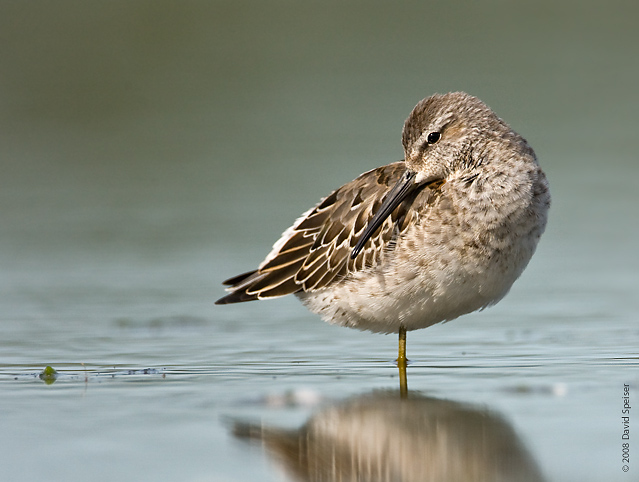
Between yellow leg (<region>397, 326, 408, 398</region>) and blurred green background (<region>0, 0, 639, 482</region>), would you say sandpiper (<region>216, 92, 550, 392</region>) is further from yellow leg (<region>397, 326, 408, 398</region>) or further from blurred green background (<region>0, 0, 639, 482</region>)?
blurred green background (<region>0, 0, 639, 482</region>)

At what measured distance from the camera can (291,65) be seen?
61.7 feet

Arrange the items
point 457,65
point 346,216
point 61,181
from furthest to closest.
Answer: point 457,65 → point 61,181 → point 346,216

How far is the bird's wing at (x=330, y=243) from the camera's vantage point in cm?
750

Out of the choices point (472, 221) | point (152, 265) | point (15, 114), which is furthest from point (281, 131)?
point (472, 221)

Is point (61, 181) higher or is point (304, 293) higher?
point (61, 181)

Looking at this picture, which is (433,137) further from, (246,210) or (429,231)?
(246,210)

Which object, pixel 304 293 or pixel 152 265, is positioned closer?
pixel 304 293

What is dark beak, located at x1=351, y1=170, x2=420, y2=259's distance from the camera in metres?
7.42

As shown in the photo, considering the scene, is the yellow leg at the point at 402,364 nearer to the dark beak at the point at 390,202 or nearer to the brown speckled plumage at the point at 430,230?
the brown speckled plumage at the point at 430,230

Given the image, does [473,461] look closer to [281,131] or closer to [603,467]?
[603,467]

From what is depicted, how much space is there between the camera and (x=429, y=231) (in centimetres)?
710

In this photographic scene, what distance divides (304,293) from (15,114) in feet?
33.0

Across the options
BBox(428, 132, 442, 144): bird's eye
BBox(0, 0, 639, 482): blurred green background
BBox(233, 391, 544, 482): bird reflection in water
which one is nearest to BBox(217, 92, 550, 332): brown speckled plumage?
BBox(428, 132, 442, 144): bird's eye

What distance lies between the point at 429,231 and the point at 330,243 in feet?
3.58
